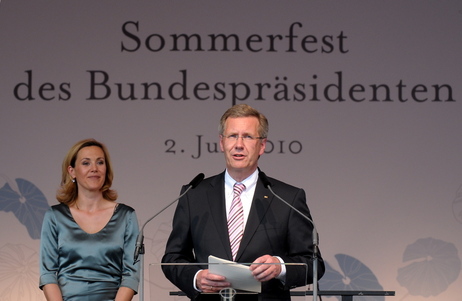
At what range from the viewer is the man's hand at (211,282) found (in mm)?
3402

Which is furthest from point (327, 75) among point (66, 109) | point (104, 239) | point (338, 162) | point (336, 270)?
point (104, 239)

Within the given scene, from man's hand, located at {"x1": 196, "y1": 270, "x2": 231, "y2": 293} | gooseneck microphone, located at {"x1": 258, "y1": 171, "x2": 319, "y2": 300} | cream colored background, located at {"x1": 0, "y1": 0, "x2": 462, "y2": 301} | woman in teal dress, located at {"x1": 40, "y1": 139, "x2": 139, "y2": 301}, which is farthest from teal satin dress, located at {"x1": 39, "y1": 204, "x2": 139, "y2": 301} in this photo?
cream colored background, located at {"x1": 0, "y1": 0, "x2": 462, "y2": 301}

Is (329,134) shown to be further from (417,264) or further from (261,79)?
(417,264)

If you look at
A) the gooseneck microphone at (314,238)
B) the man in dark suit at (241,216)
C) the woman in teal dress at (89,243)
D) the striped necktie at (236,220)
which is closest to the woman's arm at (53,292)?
the woman in teal dress at (89,243)

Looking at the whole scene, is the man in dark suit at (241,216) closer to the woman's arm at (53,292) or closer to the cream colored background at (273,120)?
the woman's arm at (53,292)

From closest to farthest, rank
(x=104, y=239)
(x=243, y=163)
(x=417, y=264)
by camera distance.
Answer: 1. (x=243, y=163)
2. (x=104, y=239)
3. (x=417, y=264)

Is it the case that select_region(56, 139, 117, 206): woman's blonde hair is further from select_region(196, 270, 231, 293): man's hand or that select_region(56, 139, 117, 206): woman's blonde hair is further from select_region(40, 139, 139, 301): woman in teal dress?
select_region(196, 270, 231, 293): man's hand

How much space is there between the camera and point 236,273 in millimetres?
3387

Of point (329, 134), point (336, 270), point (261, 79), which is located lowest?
point (336, 270)

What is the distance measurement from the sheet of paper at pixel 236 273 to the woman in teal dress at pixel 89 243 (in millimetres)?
1389

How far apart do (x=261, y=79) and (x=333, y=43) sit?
0.63 metres

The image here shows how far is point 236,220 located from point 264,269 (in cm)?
52

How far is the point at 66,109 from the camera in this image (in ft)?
21.7

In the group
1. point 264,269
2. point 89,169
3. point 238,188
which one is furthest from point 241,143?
point 89,169
